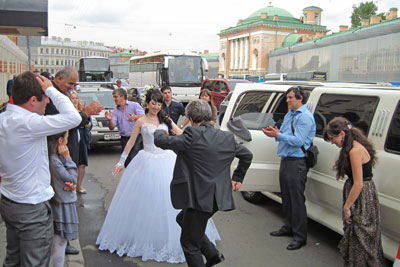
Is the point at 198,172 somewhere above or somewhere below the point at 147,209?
above

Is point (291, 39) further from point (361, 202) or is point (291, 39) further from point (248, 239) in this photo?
point (361, 202)

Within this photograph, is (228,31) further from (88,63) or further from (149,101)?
(149,101)

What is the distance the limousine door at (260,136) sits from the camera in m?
5.78

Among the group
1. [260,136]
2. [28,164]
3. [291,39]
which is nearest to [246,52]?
[291,39]

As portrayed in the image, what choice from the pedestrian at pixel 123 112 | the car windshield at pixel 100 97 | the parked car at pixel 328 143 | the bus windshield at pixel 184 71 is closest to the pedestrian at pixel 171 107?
the pedestrian at pixel 123 112

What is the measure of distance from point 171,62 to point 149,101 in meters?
22.6

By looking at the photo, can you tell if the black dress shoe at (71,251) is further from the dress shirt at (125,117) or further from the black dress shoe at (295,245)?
the dress shirt at (125,117)

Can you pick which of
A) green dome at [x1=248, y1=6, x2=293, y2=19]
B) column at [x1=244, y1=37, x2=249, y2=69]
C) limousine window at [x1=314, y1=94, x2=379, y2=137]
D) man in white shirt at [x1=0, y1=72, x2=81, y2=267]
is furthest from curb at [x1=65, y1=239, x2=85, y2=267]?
green dome at [x1=248, y1=6, x2=293, y2=19]

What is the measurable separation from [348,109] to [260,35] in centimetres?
8733

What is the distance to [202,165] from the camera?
3.49 metres

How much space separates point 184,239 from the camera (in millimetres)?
3650

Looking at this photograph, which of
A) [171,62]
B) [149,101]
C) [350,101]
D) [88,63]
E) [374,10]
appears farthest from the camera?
[374,10]

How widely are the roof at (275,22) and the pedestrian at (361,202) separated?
8778cm

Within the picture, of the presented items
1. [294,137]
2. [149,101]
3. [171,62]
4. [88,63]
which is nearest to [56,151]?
[149,101]
